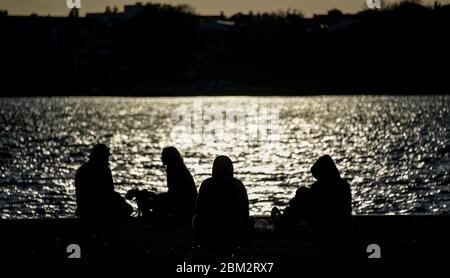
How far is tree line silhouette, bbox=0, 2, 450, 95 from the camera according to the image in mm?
169625

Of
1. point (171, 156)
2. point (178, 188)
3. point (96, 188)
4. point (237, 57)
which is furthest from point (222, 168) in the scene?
point (237, 57)

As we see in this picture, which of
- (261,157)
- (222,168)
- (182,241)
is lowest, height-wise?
(261,157)

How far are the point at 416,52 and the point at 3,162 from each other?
4937 inches

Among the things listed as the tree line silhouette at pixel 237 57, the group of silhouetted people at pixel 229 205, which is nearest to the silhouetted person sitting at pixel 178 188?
the group of silhouetted people at pixel 229 205

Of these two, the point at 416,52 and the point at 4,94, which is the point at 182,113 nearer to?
the point at 416,52

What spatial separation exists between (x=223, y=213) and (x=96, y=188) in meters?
3.13

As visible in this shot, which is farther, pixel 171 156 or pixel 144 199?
pixel 144 199

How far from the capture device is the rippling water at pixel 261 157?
108ft

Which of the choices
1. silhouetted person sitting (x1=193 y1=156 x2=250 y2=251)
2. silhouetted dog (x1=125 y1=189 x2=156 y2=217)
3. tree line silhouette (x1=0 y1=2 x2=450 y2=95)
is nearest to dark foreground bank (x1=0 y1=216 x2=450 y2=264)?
silhouetted person sitting (x1=193 y1=156 x2=250 y2=251)

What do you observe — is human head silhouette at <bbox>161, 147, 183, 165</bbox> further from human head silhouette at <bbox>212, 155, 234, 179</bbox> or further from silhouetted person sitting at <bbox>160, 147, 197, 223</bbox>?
human head silhouette at <bbox>212, 155, 234, 179</bbox>

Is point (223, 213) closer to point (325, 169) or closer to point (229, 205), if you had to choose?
point (229, 205)

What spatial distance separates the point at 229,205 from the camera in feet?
42.2

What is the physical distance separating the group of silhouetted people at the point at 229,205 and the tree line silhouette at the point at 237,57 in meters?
149
